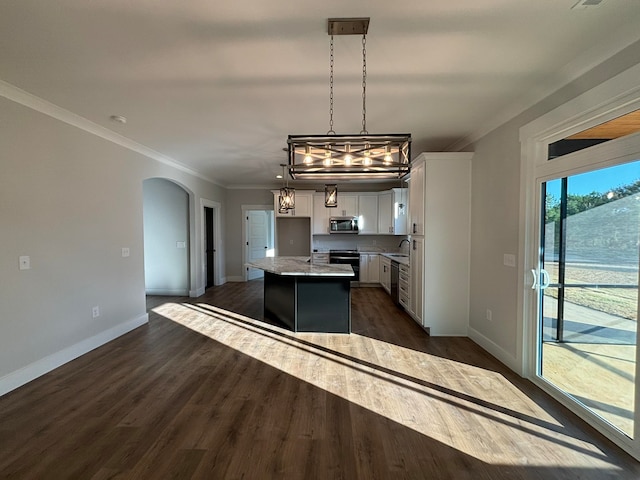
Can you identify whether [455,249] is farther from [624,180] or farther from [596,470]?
[596,470]

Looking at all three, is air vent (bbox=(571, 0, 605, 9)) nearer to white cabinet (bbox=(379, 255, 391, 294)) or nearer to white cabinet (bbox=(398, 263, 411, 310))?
white cabinet (bbox=(398, 263, 411, 310))

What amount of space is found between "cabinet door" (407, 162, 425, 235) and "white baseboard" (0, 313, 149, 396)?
4.25 m

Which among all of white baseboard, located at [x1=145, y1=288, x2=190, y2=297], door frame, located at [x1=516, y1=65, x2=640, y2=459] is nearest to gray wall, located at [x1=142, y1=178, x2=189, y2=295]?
white baseboard, located at [x1=145, y1=288, x2=190, y2=297]

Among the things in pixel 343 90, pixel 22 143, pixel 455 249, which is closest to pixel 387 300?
pixel 455 249

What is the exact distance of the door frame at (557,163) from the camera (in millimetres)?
1877

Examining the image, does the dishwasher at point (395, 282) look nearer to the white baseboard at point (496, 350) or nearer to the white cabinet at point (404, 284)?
the white cabinet at point (404, 284)

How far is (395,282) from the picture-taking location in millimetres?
5582

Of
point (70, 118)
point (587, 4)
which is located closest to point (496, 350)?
point (587, 4)

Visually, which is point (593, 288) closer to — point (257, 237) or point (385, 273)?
point (385, 273)

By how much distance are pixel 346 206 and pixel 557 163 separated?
16.2ft

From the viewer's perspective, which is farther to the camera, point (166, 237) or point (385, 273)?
point (385, 273)

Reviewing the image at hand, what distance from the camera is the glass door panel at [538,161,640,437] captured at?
1929mm

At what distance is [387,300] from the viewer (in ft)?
19.3

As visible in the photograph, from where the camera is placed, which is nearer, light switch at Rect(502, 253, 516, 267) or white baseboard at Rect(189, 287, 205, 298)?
light switch at Rect(502, 253, 516, 267)
